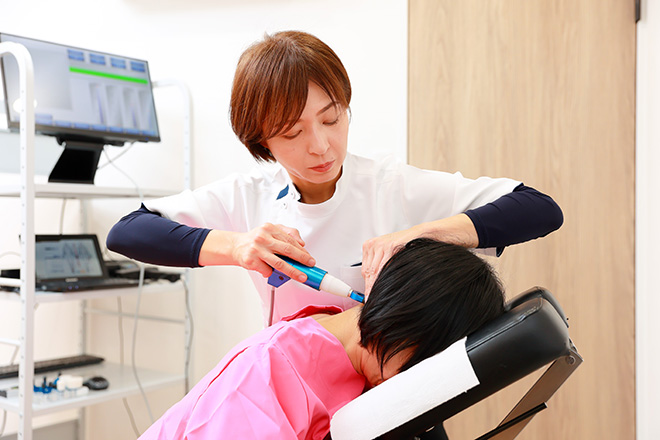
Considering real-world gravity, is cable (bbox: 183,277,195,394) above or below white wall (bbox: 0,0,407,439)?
below

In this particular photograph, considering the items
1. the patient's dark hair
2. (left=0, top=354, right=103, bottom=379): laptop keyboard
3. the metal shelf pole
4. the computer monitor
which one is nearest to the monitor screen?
the computer monitor

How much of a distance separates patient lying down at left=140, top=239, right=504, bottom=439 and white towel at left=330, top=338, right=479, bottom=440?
100 mm

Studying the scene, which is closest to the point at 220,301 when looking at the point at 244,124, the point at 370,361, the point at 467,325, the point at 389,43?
the point at 389,43

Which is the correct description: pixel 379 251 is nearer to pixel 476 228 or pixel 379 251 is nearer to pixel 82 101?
pixel 476 228

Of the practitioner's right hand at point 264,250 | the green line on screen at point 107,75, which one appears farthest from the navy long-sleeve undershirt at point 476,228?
the green line on screen at point 107,75

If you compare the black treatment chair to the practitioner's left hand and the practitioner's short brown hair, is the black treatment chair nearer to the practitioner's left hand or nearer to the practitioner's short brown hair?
the practitioner's left hand

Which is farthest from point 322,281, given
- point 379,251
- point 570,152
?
point 570,152

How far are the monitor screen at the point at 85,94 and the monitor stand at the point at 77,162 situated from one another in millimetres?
31

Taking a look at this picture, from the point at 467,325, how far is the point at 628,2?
51.8 inches

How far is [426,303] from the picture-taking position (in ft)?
2.67

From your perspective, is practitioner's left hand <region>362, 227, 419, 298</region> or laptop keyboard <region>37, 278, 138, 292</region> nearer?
practitioner's left hand <region>362, 227, 419, 298</region>

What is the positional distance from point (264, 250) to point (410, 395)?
40cm
